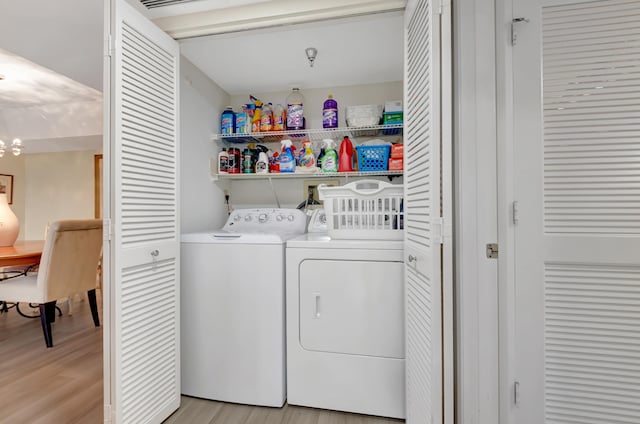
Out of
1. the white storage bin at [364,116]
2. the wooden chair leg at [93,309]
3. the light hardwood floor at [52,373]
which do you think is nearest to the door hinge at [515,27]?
the white storage bin at [364,116]

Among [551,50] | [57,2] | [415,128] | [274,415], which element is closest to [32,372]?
[274,415]

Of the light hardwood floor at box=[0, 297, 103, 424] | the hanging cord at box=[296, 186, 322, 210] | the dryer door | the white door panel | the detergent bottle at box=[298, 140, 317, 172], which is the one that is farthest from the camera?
the hanging cord at box=[296, 186, 322, 210]

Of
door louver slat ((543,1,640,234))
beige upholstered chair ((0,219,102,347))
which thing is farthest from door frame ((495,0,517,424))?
beige upholstered chair ((0,219,102,347))

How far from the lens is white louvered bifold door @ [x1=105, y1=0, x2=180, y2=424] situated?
54.2 inches

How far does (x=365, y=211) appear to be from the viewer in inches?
71.5

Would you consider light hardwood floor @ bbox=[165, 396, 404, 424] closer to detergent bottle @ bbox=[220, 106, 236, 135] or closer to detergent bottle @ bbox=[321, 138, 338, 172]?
detergent bottle @ bbox=[321, 138, 338, 172]

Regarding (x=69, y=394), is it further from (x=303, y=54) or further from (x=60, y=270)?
(x=303, y=54)

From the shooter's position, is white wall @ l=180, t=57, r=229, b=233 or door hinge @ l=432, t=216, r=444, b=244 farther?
white wall @ l=180, t=57, r=229, b=233

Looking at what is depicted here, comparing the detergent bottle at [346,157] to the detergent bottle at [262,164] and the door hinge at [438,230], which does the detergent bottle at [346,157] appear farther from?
the door hinge at [438,230]

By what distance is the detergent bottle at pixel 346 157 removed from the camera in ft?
7.57

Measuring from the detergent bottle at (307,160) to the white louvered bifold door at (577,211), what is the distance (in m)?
1.37

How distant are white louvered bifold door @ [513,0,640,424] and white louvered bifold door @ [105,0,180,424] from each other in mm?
1644

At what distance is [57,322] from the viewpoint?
329 cm

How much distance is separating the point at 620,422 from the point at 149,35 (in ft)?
8.52
